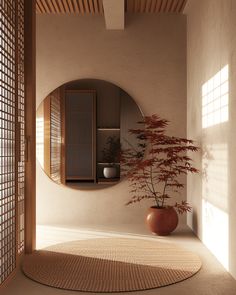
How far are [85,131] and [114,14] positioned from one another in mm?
1371

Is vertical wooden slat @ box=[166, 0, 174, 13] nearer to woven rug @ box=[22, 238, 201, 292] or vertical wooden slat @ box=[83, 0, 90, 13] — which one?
vertical wooden slat @ box=[83, 0, 90, 13]

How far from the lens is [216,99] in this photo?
3.26 m

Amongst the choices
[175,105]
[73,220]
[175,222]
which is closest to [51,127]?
[73,220]

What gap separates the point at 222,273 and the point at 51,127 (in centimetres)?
267

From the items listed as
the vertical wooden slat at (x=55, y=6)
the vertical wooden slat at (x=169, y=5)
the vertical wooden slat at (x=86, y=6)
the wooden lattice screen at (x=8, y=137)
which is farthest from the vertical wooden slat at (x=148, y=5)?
the wooden lattice screen at (x=8, y=137)

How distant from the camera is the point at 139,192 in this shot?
15.7 feet

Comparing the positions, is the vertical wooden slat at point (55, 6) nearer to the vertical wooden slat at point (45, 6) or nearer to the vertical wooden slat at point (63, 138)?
the vertical wooden slat at point (45, 6)

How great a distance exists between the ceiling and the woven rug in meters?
2.60

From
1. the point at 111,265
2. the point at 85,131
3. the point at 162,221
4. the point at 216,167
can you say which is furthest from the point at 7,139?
the point at 85,131

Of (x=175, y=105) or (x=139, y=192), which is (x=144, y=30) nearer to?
(x=175, y=105)

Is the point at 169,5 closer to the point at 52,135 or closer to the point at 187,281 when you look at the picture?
the point at 52,135

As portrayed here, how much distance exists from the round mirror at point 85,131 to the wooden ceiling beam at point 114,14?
663mm

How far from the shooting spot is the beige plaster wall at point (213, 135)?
2.82 meters

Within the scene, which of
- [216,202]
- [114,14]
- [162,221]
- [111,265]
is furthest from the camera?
[114,14]
